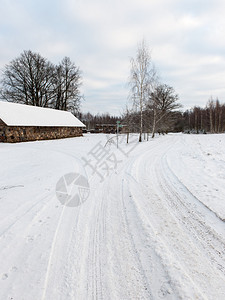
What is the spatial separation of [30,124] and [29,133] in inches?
45.1

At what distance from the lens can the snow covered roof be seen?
17.6m

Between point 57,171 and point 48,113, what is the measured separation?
2149 cm

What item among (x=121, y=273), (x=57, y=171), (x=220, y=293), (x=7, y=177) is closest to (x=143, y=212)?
(x=121, y=273)

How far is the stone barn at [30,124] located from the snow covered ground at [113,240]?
51.3ft

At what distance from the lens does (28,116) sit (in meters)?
20.3

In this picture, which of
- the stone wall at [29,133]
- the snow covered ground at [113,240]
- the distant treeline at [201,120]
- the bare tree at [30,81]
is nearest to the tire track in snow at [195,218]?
the snow covered ground at [113,240]

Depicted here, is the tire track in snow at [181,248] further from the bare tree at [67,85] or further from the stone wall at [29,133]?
the bare tree at [67,85]

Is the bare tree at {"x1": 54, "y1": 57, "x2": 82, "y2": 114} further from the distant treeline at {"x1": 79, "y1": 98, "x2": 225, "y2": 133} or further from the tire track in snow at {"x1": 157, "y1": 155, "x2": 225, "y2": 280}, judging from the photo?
the tire track in snow at {"x1": 157, "y1": 155, "x2": 225, "y2": 280}

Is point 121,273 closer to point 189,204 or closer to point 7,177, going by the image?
point 189,204

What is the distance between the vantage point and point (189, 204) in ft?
11.3

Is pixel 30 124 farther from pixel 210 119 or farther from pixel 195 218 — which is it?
pixel 210 119

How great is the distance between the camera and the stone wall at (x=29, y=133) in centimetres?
1705

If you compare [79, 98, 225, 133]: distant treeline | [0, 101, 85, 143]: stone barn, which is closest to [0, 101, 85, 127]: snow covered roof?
[0, 101, 85, 143]: stone barn

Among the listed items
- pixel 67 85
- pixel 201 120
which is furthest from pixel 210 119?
pixel 67 85
